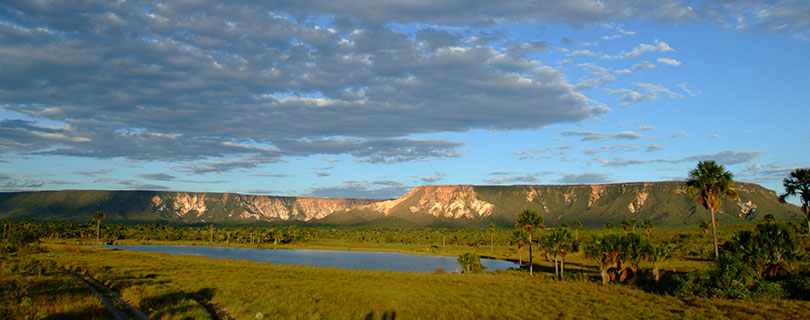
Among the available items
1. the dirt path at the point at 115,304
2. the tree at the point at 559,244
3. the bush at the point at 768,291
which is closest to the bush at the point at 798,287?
the bush at the point at 768,291

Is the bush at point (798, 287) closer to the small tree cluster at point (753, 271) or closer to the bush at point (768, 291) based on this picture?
the small tree cluster at point (753, 271)

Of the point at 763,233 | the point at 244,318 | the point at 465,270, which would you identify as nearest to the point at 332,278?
the point at 465,270

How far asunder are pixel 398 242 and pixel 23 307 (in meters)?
136

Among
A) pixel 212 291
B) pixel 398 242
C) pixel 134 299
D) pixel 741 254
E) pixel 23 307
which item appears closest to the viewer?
pixel 23 307

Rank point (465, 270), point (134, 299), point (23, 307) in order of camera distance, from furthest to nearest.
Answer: point (465, 270), point (134, 299), point (23, 307)

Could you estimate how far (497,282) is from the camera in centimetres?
4741

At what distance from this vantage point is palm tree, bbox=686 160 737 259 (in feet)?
130

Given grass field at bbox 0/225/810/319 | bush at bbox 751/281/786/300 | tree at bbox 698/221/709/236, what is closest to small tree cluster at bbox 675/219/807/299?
bush at bbox 751/281/786/300

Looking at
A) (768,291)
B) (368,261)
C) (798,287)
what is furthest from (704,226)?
(768,291)

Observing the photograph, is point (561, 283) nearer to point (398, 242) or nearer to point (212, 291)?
point (212, 291)

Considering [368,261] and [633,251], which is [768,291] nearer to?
[633,251]

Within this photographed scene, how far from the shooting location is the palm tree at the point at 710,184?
130ft

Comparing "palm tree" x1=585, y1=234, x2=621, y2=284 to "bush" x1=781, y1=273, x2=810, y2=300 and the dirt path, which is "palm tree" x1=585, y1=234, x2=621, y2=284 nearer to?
"bush" x1=781, y1=273, x2=810, y2=300

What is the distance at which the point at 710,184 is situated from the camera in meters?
40.0
